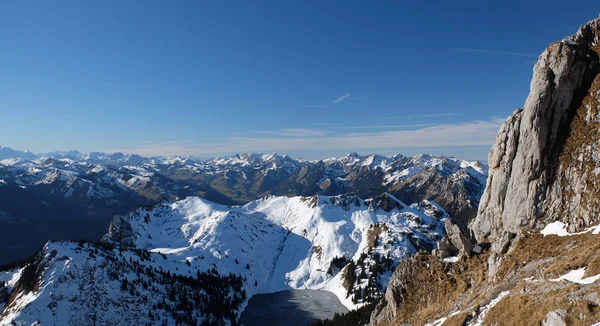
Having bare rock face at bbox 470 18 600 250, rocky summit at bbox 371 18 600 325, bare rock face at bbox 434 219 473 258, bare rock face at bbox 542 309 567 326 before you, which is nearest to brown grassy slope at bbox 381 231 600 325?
rocky summit at bbox 371 18 600 325

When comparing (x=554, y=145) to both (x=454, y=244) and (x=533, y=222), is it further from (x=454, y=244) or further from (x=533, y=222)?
(x=454, y=244)

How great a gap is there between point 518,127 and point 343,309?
160 m

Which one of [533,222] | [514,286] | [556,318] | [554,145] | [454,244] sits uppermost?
[554,145]

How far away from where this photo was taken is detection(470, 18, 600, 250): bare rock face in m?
49.6

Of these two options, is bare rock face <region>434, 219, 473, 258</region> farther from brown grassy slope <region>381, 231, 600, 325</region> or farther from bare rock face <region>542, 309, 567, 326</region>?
bare rock face <region>542, 309, 567, 326</region>

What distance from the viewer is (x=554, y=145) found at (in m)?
54.7

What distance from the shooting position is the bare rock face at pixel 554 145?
163 feet

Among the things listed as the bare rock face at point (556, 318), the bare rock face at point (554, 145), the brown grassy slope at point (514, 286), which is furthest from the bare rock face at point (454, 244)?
the bare rock face at point (556, 318)

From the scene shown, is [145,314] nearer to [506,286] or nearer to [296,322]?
[296,322]

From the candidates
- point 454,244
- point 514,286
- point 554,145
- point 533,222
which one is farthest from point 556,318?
point 454,244

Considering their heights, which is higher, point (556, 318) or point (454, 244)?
point (556, 318)

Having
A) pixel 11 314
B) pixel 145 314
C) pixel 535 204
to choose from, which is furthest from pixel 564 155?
pixel 11 314

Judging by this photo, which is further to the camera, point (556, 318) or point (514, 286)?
point (514, 286)

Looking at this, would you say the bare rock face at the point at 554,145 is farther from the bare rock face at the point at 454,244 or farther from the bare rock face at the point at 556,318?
the bare rock face at the point at 556,318
